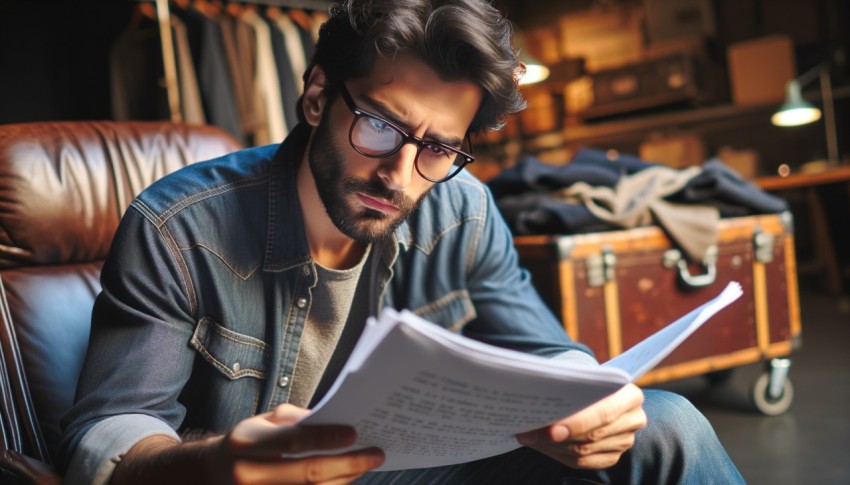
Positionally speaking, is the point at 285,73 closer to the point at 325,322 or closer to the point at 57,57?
the point at 57,57

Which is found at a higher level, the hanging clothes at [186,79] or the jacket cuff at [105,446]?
the hanging clothes at [186,79]

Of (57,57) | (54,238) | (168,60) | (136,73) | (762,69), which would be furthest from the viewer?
(762,69)

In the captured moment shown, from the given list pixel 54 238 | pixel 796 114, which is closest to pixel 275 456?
pixel 54 238

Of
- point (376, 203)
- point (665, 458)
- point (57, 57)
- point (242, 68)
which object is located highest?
point (57, 57)

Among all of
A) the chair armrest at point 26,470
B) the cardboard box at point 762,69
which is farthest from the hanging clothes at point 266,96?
the cardboard box at point 762,69

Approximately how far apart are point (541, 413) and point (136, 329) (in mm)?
456

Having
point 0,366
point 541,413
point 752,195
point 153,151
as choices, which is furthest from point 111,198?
point 752,195

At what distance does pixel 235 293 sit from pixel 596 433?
0.49m

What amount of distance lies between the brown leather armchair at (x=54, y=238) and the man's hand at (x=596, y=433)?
67 cm

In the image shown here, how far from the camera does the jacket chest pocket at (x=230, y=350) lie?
869 millimetres

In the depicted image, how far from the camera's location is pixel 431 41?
892 mm

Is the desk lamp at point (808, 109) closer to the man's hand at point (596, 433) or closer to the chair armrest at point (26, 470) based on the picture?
the man's hand at point (596, 433)

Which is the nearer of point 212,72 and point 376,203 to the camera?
point 376,203

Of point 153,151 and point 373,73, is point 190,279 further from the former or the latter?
point 153,151
